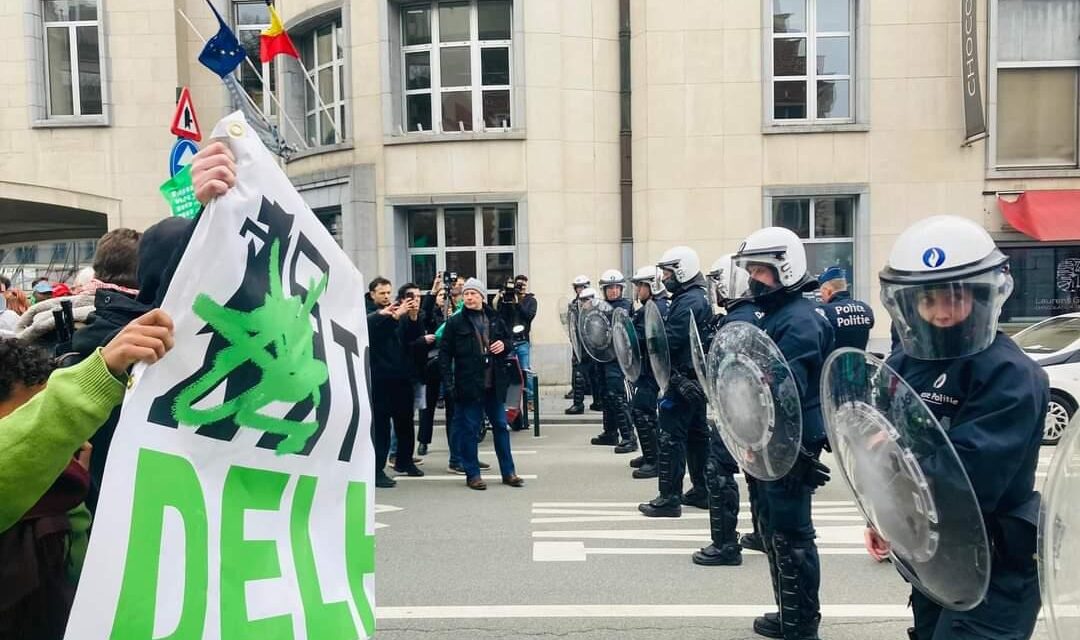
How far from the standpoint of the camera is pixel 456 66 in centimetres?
1587

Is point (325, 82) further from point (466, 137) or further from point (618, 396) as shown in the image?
point (618, 396)

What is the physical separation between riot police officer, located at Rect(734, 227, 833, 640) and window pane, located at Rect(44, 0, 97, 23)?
746 inches

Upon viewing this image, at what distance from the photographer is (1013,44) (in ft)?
50.9

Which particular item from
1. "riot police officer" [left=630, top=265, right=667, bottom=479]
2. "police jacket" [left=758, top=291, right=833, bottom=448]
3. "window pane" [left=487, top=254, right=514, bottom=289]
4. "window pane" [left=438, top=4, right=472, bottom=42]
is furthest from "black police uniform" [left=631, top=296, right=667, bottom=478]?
"window pane" [left=438, top=4, right=472, bottom=42]

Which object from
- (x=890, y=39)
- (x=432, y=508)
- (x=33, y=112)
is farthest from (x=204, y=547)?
(x=33, y=112)

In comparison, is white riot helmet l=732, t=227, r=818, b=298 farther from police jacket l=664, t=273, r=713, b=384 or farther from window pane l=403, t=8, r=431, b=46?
window pane l=403, t=8, r=431, b=46

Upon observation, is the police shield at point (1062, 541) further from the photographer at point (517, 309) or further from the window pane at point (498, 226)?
the window pane at point (498, 226)

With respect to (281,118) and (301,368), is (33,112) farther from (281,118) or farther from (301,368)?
(301,368)

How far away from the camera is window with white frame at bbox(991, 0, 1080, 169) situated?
15484 mm

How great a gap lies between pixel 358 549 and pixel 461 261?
13837mm

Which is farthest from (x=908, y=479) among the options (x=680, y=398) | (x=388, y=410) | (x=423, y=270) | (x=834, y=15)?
(x=834, y=15)

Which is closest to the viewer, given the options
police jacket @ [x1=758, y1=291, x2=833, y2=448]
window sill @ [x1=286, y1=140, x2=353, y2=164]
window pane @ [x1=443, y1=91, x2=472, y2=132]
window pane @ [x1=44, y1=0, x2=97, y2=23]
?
police jacket @ [x1=758, y1=291, x2=833, y2=448]

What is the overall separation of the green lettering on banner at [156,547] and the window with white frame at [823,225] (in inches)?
578

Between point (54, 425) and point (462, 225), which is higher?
point (462, 225)
